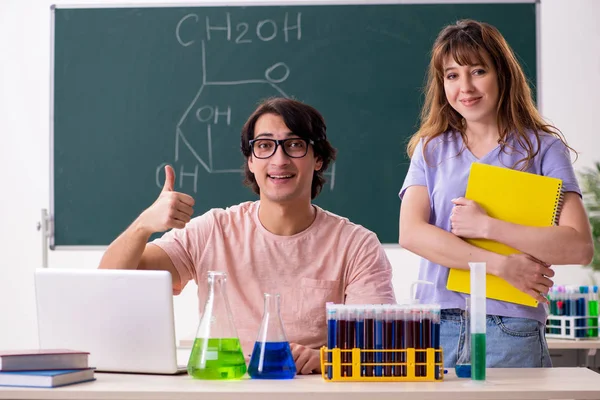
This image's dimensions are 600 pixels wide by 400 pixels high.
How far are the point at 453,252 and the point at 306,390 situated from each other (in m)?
0.67

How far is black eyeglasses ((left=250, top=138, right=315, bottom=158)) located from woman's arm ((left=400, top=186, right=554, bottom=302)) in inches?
12.3

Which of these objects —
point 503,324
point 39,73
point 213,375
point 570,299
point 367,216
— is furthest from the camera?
point 39,73

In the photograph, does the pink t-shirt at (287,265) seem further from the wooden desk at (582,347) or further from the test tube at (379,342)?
the wooden desk at (582,347)

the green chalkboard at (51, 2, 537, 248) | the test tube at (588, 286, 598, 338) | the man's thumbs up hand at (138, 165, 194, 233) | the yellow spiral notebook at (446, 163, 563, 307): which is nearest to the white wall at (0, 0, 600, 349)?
the green chalkboard at (51, 2, 537, 248)

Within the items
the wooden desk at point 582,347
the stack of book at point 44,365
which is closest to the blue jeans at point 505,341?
the stack of book at point 44,365

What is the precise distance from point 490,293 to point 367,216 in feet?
6.75

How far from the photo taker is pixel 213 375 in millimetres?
1589

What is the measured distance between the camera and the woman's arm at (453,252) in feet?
6.23

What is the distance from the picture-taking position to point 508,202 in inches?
77.1

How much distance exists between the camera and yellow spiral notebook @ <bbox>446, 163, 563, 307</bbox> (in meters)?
1.91

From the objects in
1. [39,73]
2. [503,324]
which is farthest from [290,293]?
[39,73]

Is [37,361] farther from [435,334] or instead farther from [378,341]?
[435,334]

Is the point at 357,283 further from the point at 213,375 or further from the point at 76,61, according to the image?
the point at 76,61

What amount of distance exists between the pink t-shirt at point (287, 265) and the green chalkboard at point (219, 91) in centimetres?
186
